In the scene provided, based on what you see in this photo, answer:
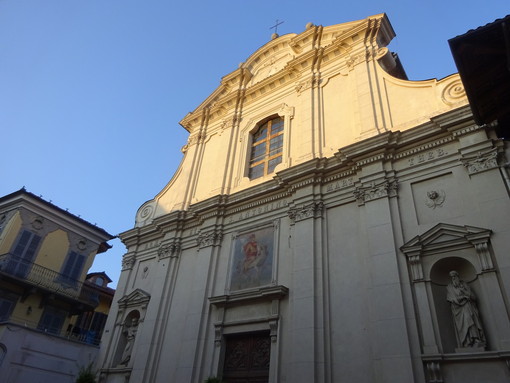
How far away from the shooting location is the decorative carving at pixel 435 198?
29.9ft

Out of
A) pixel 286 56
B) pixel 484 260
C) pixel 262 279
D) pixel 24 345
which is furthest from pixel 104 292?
pixel 484 260

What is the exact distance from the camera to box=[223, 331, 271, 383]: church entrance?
9.94 m

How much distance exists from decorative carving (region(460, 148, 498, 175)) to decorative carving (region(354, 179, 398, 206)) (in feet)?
5.56

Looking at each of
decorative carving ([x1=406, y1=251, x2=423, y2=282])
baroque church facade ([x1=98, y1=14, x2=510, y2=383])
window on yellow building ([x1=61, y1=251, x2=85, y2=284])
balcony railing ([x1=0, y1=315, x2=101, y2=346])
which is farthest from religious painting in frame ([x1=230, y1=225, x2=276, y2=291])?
window on yellow building ([x1=61, y1=251, x2=85, y2=284])

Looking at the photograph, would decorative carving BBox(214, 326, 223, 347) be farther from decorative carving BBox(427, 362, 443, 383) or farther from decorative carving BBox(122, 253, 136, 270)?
decorative carving BBox(122, 253, 136, 270)

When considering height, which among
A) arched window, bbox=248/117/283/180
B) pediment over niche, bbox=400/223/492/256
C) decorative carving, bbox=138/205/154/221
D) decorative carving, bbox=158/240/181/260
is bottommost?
pediment over niche, bbox=400/223/492/256

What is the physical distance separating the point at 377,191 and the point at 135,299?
901 cm

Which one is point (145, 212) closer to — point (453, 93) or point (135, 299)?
point (135, 299)

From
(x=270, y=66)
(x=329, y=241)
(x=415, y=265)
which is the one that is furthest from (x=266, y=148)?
(x=415, y=265)

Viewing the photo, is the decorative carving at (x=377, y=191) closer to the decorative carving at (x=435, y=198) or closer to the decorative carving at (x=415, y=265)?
Result: the decorative carving at (x=435, y=198)

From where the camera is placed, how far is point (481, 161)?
346 inches

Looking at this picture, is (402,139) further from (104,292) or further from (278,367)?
(104,292)

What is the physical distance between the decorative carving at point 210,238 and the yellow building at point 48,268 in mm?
5623

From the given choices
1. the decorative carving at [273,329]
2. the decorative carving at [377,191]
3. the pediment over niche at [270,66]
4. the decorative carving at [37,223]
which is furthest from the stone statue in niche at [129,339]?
the pediment over niche at [270,66]
